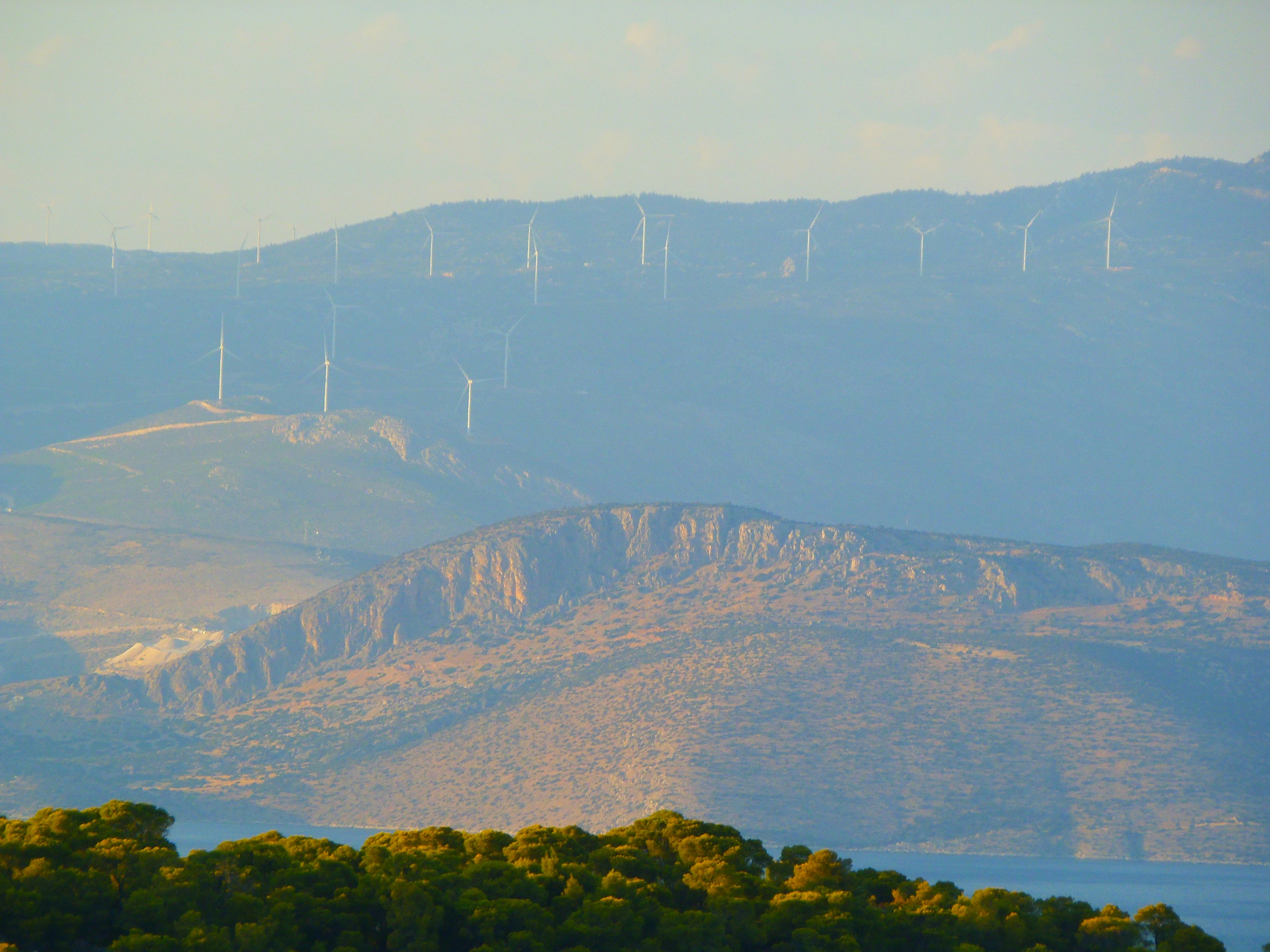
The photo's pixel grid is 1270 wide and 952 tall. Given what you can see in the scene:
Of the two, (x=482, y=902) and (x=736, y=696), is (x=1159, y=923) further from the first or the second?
(x=736, y=696)

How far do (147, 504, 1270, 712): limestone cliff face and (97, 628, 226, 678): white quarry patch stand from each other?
5.74 metres

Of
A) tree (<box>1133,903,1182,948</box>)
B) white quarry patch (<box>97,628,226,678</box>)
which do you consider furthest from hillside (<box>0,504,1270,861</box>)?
tree (<box>1133,903,1182,948</box>)

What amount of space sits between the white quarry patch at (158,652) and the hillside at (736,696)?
20.5 ft

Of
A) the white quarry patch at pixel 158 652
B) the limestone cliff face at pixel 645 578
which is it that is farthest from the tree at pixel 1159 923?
the white quarry patch at pixel 158 652

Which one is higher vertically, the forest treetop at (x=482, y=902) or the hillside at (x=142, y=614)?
the forest treetop at (x=482, y=902)

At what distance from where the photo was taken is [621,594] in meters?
168

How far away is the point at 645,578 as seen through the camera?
169m

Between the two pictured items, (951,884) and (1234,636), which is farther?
(1234,636)

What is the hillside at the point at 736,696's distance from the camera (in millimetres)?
129250

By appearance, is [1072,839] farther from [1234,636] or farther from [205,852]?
[205,852]

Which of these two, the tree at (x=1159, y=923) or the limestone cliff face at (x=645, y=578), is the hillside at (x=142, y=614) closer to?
the limestone cliff face at (x=645, y=578)

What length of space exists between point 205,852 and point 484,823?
90865 millimetres

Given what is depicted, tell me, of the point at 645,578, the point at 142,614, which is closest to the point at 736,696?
the point at 645,578

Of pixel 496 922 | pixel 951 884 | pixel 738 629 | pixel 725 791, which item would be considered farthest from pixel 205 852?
pixel 738 629
